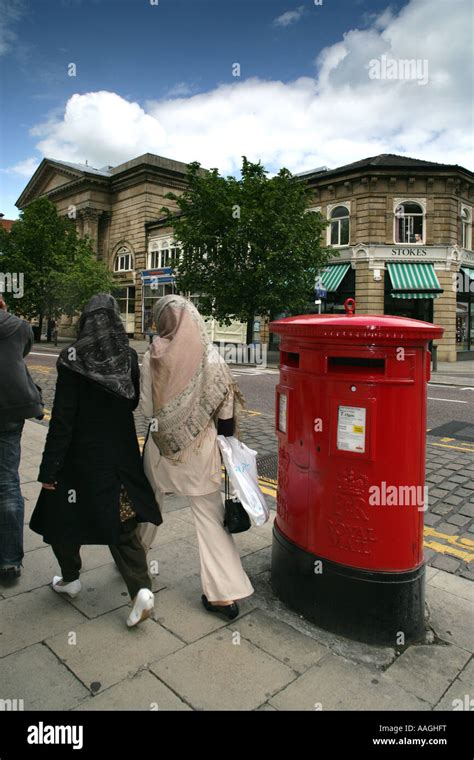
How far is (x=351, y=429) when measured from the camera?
8.72 ft

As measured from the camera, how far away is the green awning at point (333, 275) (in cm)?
2653

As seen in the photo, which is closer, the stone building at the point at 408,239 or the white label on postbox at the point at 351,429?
the white label on postbox at the point at 351,429

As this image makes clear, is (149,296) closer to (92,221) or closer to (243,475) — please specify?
(92,221)

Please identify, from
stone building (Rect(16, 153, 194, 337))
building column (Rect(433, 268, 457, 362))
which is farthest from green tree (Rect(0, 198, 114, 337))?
building column (Rect(433, 268, 457, 362))

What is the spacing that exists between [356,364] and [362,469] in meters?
0.53

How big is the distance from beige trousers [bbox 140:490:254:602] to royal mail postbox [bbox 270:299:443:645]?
40 cm

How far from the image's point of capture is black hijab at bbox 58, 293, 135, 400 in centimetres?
266

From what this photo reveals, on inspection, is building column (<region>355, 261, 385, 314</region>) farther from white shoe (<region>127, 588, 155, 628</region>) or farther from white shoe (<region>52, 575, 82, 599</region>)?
white shoe (<region>127, 588, 155, 628</region>)

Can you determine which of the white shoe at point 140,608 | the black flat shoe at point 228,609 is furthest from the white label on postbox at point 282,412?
the white shoe at point 140,608

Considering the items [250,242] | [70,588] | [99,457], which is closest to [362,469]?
[99,457]

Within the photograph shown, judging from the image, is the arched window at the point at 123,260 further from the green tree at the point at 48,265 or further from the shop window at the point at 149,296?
the green tree at the point at 48,265

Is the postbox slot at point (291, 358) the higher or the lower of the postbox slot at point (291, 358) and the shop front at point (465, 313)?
the lower

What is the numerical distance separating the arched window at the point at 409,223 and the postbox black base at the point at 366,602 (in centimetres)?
2527
